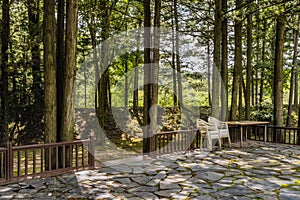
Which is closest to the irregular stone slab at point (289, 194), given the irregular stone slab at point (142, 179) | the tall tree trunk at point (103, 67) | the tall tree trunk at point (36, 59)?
the irregular stone slab at point (142, 179)

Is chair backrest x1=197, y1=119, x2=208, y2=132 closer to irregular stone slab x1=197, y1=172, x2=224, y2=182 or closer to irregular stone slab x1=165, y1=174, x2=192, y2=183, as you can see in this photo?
irregular stone slab x1=197, y1=172, x2=224, y2=182

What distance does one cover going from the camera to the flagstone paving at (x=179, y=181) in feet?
11.7

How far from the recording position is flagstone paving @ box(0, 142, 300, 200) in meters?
3.57

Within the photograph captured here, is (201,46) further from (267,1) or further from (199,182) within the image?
(199,182)

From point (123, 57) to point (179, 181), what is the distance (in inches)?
375

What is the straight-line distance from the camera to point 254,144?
25.1 ft

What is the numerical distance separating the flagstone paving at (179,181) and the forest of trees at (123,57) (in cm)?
105

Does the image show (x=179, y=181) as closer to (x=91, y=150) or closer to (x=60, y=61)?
(x=91, y=150)

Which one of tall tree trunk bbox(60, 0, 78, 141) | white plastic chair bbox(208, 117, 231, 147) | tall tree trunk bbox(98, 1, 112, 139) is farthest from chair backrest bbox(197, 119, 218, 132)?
tall tree trunk bbox(98, 1, 112, 139)

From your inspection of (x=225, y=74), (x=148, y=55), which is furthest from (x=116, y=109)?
(x=148, y=55)

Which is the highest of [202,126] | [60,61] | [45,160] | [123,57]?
[123,57]

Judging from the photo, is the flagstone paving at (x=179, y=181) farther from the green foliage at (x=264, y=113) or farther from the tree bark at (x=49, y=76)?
the green foliage at (x=264, y=113)

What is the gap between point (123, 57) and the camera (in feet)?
42.4

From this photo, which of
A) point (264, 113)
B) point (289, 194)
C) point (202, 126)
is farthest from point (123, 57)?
point (289, 194)
